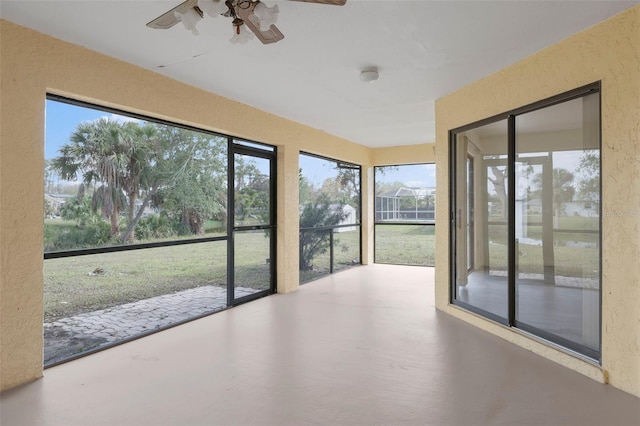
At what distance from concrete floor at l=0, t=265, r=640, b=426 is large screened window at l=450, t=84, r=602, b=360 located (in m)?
0.37

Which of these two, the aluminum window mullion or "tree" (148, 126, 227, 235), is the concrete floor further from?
"tree" (148, 126, 227, 235)

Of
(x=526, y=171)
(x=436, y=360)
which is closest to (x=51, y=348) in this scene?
(x=436, y=360)

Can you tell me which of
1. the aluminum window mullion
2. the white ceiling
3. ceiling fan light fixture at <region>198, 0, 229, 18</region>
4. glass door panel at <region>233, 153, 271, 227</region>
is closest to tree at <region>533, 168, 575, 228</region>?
the aluminum window mullion

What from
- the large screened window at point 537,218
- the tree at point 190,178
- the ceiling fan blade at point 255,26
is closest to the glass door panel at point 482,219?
the large screened window at point 537,218

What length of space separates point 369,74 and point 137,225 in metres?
2.56

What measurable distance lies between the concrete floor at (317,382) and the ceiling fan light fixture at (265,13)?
7.07ft

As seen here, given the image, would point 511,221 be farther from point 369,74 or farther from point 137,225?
point 137,225

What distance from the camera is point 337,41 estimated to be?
8.83 feet

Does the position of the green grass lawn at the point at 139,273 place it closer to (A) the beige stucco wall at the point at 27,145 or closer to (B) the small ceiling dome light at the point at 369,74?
(A) the beige stucco wall at the point at 27,145

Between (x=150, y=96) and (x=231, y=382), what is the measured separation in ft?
8.33

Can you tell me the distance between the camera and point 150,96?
129 inches

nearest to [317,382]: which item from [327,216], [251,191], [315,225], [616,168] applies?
[616,168]

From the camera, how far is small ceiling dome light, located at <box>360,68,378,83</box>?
→ 3.22 m

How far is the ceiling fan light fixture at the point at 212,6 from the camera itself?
5.36 ft
